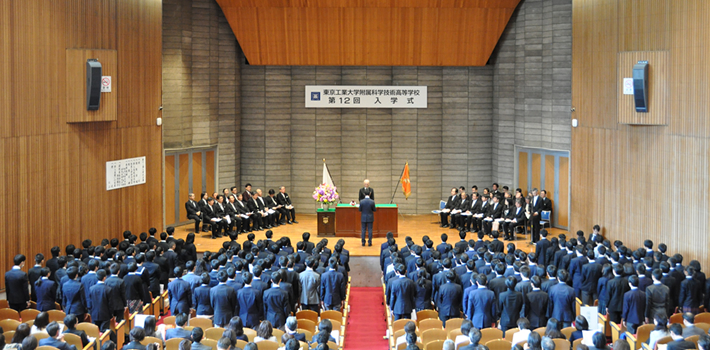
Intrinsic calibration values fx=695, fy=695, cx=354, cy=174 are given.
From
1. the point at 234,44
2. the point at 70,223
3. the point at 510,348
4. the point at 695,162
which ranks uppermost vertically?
the point at 234,44

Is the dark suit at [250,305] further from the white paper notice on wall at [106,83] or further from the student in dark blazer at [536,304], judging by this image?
the white paper notice on wall at [106,83]

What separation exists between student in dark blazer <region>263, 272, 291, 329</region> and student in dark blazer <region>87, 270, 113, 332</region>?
2306 millimetres

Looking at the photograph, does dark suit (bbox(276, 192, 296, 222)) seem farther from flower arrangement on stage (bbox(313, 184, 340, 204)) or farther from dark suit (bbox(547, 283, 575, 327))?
dark suit (bbox(547, 283, 575, 327))

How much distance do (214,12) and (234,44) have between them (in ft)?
3.92

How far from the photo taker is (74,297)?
10141 millimetres

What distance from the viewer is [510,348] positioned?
328 inches

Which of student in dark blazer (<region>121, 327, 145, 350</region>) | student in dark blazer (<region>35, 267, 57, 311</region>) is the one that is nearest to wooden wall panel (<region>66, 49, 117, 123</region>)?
student in dark blazer (<region>35, 267, 57, 311</region>)

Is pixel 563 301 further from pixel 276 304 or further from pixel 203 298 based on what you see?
pixel 203 298

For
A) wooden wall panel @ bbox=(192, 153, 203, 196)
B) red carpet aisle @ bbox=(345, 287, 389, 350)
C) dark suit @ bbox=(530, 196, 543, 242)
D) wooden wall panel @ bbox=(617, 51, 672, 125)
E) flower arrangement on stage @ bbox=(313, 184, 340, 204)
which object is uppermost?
wooden wall panel @ bbox=(617, 51, 672, 125)

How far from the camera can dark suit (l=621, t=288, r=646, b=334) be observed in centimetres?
1018

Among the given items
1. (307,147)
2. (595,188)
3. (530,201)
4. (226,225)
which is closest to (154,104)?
(226,225)

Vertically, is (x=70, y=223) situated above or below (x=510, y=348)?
above

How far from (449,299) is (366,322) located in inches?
84.9

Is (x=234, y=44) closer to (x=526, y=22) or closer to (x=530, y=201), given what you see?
(x=526, y=22)
